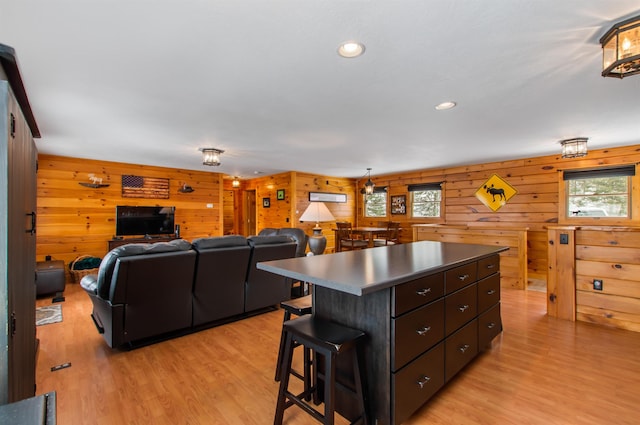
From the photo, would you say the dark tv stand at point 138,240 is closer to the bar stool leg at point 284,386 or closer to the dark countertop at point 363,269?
the dark countertop at point 363,269

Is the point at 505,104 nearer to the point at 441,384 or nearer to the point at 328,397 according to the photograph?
the point at 441,384

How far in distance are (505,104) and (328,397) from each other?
3.01 meters

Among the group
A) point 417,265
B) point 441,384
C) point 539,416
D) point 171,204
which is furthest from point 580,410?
point 171,204

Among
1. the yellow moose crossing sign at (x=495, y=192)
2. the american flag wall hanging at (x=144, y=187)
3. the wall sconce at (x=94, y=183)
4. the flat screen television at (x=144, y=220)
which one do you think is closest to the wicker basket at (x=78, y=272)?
the flat screen television at (x=144, y=220)

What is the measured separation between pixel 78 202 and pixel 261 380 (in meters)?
5.78

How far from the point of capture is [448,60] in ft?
6.64

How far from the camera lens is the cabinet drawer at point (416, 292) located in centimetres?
156

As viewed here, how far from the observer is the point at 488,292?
2549mm

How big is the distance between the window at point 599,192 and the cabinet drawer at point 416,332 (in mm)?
5046

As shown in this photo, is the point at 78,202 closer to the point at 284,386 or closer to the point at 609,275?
the point at 284,386

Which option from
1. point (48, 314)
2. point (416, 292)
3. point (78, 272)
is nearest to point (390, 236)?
point (416, 292)

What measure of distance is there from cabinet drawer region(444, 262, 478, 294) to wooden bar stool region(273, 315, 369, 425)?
2.51 ft

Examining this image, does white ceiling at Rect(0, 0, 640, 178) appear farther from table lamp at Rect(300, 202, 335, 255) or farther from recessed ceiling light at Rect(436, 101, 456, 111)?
table lamp at Rect(300, 202, 335, 255)

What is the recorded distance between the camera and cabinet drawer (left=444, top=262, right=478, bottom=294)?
1.99 meters
